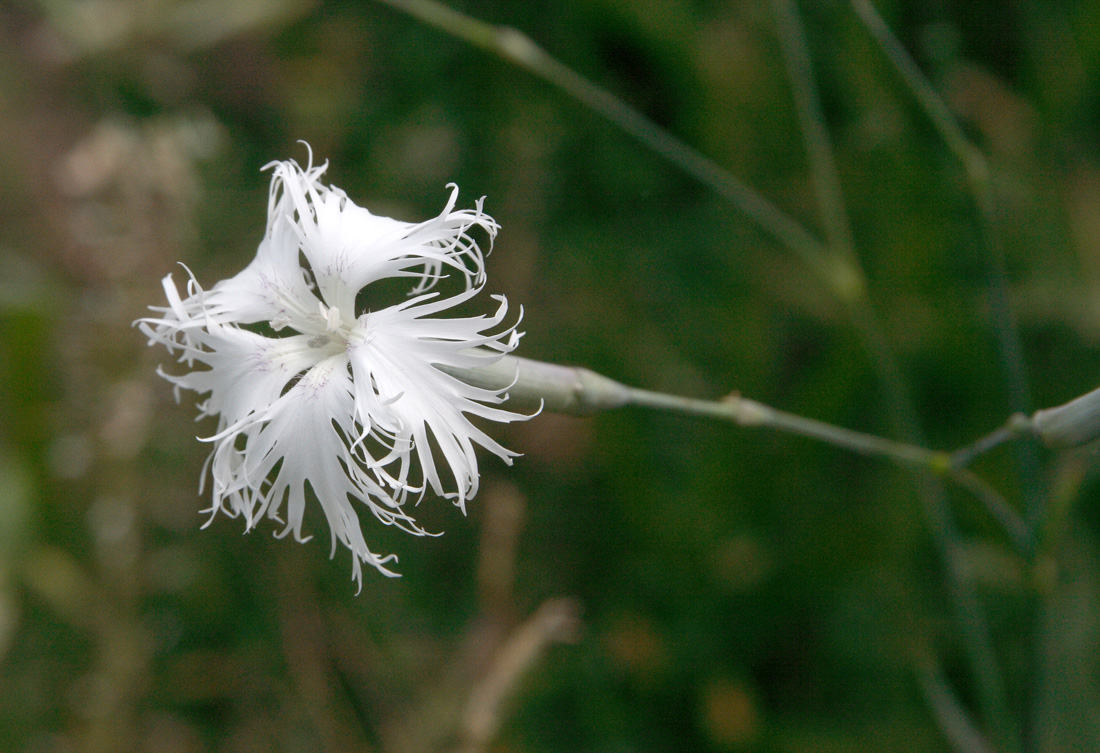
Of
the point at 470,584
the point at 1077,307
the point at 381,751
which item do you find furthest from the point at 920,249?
the point at 381,751

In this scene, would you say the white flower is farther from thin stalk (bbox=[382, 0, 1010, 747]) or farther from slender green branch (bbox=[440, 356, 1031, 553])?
thin stalk (bbox=[382, 0, 1010, 747])

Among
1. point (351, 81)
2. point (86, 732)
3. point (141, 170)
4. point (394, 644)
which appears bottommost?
point (86, 732)

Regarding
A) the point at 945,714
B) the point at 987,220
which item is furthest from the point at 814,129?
the point at 945,714

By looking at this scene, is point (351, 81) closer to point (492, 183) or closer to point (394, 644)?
point (492, 183)

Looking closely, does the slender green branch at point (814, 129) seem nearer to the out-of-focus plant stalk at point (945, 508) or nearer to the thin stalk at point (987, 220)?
the out-of-focus plant stalk at point (945, 508)

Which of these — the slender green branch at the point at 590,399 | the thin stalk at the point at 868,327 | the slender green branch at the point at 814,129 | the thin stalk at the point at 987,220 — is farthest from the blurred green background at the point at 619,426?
the slender green branch at the point at 590,399

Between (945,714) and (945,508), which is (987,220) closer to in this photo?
(945,508)
